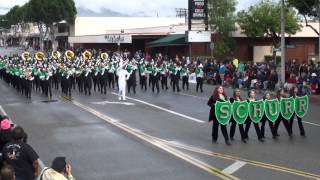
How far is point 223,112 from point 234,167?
312 cm

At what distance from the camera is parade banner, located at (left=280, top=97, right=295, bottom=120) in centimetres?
1631

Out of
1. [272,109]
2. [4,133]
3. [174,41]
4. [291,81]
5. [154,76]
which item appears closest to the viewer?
[4,133]

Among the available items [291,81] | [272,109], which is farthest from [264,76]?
[272,109]

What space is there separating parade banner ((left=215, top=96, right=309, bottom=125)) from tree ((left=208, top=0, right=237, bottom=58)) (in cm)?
3609

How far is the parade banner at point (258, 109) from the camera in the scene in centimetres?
1526

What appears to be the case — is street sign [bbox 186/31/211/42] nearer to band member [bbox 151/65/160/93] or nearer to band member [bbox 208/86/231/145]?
band member [bbox 151/65/160/93]

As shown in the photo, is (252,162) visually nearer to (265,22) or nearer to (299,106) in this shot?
(299,106)

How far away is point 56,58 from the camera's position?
3831cm

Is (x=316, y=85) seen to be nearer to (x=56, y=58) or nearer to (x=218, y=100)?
(x=218, y=100)

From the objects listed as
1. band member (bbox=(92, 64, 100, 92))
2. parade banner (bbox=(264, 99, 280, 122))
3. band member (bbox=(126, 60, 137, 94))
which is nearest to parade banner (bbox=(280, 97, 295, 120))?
parade banner (bbox=(264, 99, 280, 122))

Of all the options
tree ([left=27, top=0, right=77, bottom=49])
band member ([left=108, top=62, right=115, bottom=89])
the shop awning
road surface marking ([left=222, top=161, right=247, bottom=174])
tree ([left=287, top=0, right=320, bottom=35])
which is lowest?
road surface marking ([left=222, top=161, right=247, bottom=174])

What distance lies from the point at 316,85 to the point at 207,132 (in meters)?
11.6

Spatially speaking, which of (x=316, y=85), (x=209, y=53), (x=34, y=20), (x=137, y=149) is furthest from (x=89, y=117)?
(x=34, y=20)

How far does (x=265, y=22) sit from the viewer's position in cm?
5388
